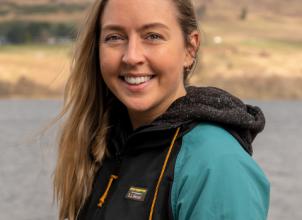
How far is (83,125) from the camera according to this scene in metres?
2.78

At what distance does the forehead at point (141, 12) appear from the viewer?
2.23m

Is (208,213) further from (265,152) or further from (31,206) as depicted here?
(265,152)

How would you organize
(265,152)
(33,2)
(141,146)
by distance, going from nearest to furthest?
(141,146) < (265,152) < (33,2)

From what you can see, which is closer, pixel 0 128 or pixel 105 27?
pixel 105 27

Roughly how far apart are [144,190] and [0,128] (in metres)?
64.1

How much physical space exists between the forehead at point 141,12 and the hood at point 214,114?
294 mm

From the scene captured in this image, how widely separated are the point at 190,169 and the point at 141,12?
2.02 feet

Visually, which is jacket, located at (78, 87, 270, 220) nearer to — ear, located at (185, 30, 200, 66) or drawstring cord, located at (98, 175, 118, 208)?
drawstring cord, located at (98, 175, 118, 208)

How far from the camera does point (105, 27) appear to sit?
7.72 ft

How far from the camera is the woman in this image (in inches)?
74.7

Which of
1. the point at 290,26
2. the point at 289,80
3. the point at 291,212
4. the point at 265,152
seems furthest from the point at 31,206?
the point at 290,26

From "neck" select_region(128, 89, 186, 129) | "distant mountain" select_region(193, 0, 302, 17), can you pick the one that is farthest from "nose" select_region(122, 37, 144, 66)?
"distant mountain" select_region(193, 0, 302, 17)

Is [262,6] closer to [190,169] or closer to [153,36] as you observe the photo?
[153,36]

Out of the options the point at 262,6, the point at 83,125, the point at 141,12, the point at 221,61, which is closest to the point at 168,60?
the point at 141,12
